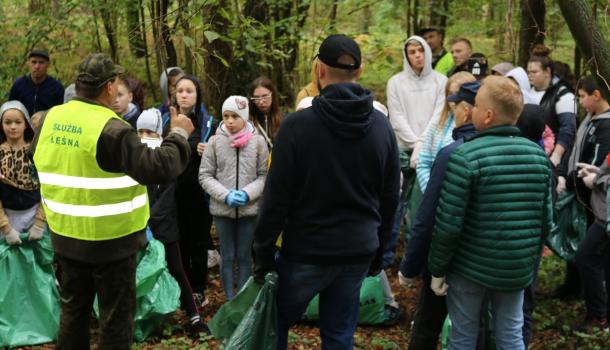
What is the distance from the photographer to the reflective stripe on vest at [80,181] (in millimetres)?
3475

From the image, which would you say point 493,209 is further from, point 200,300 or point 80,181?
point 200,300

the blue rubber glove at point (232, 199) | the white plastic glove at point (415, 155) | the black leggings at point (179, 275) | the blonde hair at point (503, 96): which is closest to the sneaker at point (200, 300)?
the black leggings at point (179, 275)

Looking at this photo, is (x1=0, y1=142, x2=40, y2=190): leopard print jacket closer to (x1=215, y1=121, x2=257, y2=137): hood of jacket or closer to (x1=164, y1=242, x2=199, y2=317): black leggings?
(x1=164, y1=242, x2=199, y2=317): black leggings

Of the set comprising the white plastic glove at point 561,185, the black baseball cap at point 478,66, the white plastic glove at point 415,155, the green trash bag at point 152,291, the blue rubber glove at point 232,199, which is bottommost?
the green trash bag at point 152,291

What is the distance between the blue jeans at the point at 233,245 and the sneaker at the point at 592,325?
A: 2.75 m

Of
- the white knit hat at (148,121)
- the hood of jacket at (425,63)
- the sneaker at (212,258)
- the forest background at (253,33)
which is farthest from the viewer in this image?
the forest background at (253,33)

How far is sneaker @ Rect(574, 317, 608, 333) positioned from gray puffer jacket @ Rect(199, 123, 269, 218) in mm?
2808

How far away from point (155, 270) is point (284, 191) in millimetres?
2044

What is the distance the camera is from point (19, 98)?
27.2 feet

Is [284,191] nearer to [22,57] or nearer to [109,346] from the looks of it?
[109,346]

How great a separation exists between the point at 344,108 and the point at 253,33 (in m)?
A: 2.68

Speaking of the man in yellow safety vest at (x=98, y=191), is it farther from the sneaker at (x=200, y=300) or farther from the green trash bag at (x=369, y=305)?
the green trash bag at (x=369, y=305)

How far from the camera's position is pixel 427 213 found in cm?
361

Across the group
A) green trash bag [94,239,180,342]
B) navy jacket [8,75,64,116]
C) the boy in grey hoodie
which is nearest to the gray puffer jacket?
green trash bag [94,239,180,342]
